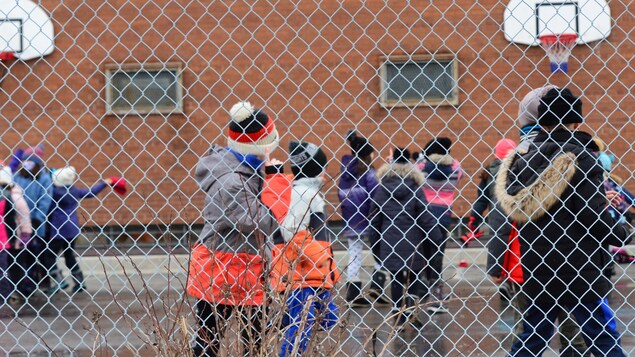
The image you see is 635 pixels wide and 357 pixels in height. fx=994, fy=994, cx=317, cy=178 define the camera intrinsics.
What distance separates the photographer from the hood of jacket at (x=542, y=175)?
4.84 metres

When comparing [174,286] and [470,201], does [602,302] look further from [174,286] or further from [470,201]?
[470,201]

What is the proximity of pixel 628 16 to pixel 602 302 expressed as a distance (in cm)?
785

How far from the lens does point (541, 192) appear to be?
491 centimetres

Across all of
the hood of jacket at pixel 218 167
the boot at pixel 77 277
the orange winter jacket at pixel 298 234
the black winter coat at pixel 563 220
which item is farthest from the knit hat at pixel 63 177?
the black winter coat at pixel 563 220

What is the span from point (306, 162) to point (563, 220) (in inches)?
68.8

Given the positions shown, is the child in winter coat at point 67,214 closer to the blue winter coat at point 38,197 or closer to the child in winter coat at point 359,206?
Result: the blue winter coat at point 38,197

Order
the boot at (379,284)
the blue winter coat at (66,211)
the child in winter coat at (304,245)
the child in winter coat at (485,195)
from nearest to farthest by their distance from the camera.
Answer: the child in winter coat at (304,245) < the child in winter coat at (485,195) < the boot at (379,284) < the blue winter coat at (66,211)

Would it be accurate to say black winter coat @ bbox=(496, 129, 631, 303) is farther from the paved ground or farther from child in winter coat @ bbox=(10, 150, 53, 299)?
child in winter coat @ bbox=(10, 150, 53, 299)

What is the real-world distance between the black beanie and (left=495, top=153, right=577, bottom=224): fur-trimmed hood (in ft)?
0.85

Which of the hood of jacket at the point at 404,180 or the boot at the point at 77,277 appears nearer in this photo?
the hood of jacket at the point at 404,180

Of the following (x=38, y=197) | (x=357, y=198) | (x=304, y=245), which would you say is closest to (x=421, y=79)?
(x=357, y=198)

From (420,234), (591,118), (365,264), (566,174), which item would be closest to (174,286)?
(365,264)

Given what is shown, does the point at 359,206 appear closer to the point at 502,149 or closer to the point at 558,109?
the point at 502,149

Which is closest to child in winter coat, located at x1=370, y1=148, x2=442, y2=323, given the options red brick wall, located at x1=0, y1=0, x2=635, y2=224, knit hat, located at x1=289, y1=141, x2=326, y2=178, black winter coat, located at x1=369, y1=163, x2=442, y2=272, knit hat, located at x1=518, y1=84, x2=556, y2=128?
black winter coat, located at x1=369, y1=163, x2=442, y2=272
